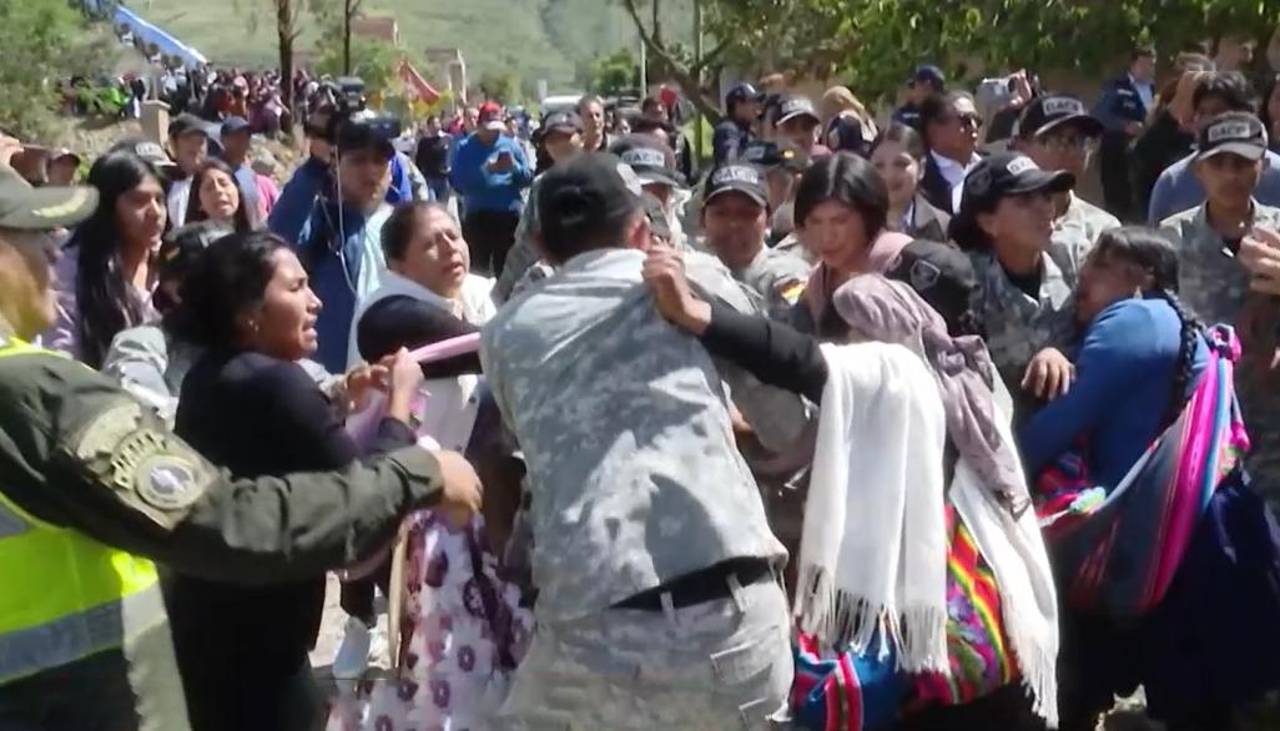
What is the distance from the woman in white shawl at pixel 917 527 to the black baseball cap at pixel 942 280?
0.15 meters

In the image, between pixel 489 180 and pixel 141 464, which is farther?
pixel 489 180

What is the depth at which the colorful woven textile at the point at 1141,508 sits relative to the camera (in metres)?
4.29

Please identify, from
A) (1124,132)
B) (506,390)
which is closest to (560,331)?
(506,390)

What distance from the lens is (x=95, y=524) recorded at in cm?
236

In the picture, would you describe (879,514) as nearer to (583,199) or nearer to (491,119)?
(583,199)

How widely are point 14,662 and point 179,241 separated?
256 cm

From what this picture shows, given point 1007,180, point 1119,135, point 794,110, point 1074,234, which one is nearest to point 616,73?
point 1119,135

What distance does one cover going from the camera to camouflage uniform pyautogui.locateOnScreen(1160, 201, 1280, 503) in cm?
516

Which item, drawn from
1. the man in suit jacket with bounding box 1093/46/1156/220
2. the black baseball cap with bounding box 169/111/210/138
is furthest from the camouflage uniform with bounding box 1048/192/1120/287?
the black baseball cap with bounding box 169/111/210/138

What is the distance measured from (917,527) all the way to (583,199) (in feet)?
3.23

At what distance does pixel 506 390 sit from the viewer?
3.32 metres

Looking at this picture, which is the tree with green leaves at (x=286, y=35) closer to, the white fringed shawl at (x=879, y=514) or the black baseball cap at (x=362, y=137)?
the black baseball cap at (x=362, y=137)

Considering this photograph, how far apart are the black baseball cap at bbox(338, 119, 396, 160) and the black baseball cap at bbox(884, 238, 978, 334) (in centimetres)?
292

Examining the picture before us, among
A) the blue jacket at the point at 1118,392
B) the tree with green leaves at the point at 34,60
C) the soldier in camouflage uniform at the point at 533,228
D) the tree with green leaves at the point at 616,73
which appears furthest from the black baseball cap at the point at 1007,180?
the tree with green leaves at the point at 616,73
